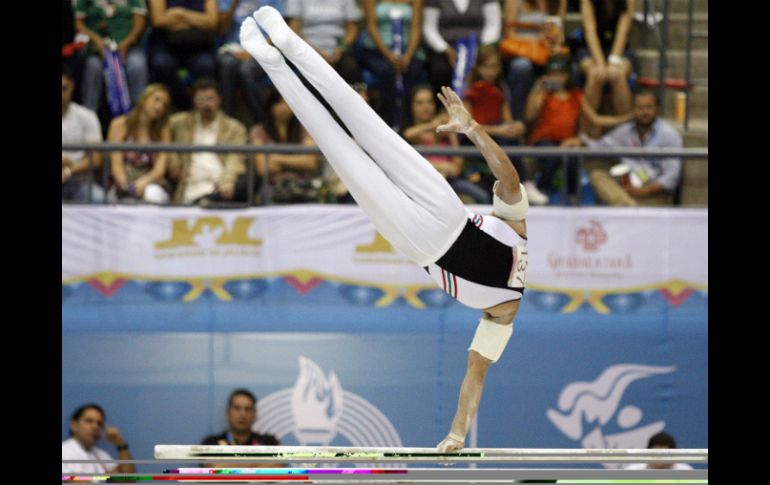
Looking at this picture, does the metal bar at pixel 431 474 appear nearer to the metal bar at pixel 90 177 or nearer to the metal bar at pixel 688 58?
the metal bar at pixel 90 177

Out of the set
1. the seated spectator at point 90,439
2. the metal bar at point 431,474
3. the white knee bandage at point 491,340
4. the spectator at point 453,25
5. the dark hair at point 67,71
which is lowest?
the seated spectator at point 90,439

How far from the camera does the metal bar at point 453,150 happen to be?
7.66 meters

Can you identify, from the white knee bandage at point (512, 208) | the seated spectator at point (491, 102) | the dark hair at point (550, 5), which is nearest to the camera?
the white knee bandage at point (512, 208)

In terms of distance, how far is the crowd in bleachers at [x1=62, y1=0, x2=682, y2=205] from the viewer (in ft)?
26.6

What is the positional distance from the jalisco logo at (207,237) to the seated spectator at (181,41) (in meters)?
1.30

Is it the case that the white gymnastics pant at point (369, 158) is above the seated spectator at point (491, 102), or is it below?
below

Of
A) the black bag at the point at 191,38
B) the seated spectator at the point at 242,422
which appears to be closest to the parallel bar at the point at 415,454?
the seated spectator at the point at 242,422

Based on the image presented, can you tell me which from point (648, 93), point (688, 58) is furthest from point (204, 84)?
point (688, 58)

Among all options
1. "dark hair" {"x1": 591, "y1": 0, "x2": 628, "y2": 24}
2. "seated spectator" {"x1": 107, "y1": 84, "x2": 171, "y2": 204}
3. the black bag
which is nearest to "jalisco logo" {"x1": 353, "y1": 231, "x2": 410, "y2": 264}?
"seated spectator" {"x1": 107, "y1": 84, "x2": 171, "y2": 204}

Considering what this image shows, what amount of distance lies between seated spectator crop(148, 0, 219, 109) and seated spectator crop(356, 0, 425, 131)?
0.99 m

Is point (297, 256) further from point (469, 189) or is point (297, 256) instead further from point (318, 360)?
point (469, 189)

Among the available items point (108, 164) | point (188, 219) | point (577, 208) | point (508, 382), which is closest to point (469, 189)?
point (577, 208)

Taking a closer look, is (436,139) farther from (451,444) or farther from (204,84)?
(451,444)

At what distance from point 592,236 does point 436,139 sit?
4.49ft
